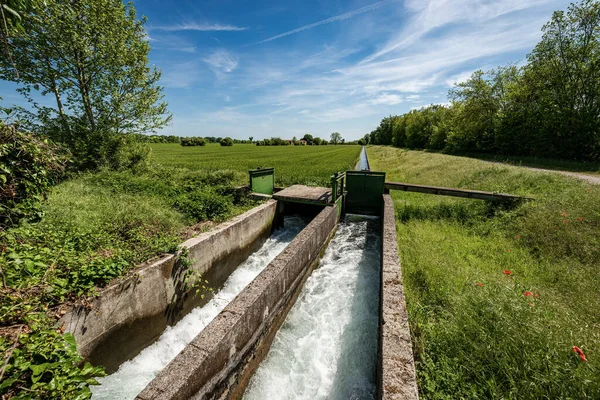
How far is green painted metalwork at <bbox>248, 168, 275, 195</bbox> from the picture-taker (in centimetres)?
898

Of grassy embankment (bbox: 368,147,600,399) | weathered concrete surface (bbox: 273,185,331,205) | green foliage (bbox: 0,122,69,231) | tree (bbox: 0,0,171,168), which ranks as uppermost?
tree (bbox: 0,0,171,168)

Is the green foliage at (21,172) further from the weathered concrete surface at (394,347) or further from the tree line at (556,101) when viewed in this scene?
the tree line at (556,101)

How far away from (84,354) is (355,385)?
371cm

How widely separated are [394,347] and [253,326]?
1928 mm

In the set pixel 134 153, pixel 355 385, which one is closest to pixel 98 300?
pixel 355 385

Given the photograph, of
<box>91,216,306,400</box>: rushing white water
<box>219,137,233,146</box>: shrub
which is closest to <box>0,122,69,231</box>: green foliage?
<box>91,216,306,400</box>: rushing white water

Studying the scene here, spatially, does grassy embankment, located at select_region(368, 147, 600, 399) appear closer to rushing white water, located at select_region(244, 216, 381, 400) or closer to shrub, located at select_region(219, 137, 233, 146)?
rushing white water, located at select_region(244, 216, 381, 400)

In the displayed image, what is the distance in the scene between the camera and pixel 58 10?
8086mm

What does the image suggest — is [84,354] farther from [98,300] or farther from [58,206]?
[58,206]

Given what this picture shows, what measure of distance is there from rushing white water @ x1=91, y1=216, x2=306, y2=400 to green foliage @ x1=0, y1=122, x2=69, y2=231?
2.88m

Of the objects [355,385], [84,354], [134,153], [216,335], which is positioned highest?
[134,153]

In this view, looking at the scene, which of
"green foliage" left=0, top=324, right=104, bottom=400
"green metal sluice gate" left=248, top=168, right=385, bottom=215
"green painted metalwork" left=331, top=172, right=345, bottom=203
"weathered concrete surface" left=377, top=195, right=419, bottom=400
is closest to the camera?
"green foliage" left=0, top=324, right=104, bottom=400

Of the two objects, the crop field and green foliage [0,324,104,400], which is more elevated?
the crop field

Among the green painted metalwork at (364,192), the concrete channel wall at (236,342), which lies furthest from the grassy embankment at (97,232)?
the green painted metalwork at (364,192)
